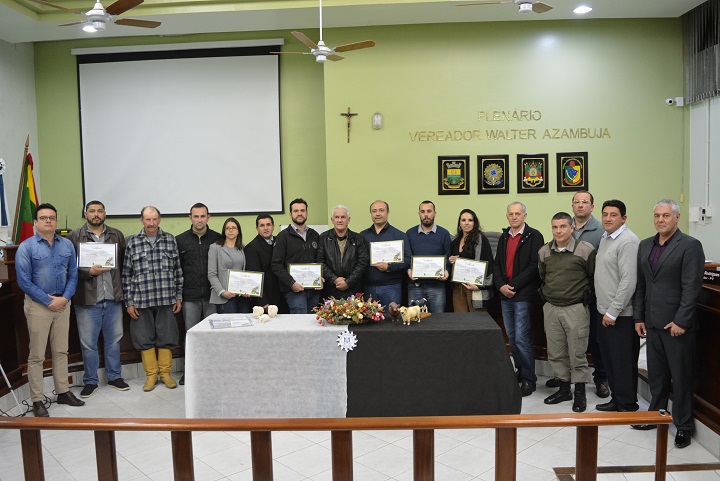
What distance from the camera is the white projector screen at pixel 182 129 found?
7949 millimetres

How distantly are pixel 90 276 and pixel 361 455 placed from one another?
9.67ft

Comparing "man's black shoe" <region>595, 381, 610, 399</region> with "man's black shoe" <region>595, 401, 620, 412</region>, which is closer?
"man's black shoe" <region>595, 401, 620, 412</region>

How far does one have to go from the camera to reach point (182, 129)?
803cm

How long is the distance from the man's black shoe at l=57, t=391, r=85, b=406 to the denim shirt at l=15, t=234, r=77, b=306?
872 millimetres

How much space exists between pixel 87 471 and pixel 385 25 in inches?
231

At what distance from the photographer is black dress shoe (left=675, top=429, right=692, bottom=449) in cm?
391

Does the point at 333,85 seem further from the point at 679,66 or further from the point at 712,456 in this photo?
the point at 712,456

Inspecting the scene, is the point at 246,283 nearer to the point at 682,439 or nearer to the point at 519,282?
the point at 519,282

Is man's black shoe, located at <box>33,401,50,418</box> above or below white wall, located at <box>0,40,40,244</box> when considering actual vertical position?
below

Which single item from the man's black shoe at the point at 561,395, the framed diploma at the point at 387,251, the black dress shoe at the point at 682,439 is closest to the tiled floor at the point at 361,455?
the black dress shoe at the point at 682,439

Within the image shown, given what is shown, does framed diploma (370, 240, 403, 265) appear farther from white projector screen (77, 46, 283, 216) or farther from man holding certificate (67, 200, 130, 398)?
white projector screen (77, 46, 283, 216)

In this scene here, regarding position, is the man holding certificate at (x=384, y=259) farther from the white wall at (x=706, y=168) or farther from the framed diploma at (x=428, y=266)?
the white wall at (x=706, y=168)

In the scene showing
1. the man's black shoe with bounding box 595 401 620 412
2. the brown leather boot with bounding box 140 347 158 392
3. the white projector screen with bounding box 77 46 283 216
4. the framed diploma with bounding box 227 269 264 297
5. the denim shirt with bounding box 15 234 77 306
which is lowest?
the man's black shoe with bounding box 595 401 620 412

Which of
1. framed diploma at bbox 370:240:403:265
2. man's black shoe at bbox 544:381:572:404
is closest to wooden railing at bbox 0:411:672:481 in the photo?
man's black shoe at bbox 544:381:572:404
